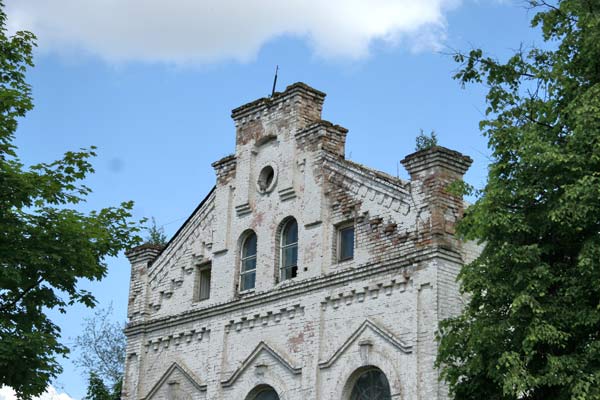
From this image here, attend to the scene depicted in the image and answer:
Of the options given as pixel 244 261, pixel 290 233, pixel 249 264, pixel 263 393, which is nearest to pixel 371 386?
pixel 263 393

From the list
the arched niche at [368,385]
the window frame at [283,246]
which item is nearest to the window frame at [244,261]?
the window frame at [283,246]

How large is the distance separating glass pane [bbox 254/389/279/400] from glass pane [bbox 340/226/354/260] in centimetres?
344

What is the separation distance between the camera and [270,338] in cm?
2241

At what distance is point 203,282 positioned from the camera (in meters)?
25.5

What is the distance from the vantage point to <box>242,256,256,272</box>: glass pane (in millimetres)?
24047

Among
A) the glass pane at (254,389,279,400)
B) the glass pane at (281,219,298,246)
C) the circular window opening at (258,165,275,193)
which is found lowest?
the glass pane at (254,389,279,400)

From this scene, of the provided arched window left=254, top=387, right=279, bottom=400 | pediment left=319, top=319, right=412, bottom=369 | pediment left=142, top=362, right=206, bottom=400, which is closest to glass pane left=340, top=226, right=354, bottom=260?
pediment left=319, top=319, right=412, bottom=369

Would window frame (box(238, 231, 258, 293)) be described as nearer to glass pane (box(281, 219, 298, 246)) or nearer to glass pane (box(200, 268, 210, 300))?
glass pane (box(281, 219, 298, 246))

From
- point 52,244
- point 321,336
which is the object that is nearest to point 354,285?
point 321,336

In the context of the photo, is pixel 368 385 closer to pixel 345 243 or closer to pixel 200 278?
pixel 345 243

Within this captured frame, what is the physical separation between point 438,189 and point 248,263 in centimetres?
618

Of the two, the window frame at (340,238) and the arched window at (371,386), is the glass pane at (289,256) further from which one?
the arched window at (371,386)

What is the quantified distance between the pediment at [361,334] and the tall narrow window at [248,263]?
371 cm

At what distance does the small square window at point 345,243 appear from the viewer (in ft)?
71.3
